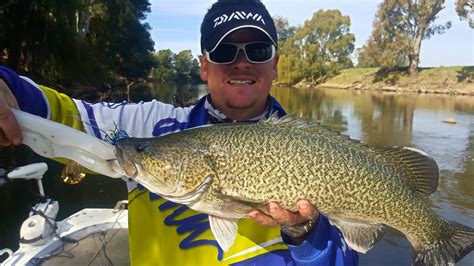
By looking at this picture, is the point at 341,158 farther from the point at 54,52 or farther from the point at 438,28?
the point at 438,28

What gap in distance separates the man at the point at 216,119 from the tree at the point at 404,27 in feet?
200

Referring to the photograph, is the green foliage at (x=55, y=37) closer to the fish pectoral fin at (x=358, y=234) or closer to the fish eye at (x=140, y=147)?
the fish eye at (x=140, y=147)

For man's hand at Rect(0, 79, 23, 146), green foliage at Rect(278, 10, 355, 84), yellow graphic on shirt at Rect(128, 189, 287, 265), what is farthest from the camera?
green foliage at Rect(278, 10, 355, 84)

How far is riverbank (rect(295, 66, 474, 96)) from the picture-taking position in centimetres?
5056

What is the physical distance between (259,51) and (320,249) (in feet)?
4.23

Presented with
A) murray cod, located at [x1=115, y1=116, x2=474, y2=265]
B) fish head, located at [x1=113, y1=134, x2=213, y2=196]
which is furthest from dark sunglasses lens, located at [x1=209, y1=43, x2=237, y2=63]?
fish head, located at [x1=113, y1=134, x2=213, y2=196]

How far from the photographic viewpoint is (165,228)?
8.26ft

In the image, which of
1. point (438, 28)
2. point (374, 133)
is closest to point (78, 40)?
point (374, 133)

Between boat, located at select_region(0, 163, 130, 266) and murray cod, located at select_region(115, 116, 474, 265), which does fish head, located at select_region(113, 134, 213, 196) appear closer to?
murray cod, located at select_region(115, 116, 474, 265)

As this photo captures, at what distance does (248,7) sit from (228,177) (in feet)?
4.00

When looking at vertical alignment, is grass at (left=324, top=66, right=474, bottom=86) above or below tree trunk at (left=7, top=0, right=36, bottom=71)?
below

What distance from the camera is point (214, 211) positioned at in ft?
7.04

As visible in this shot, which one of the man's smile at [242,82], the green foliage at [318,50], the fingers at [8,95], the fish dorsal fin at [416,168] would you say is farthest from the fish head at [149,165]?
the green foliage at [318,50]

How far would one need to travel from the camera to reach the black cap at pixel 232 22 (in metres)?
2.55
